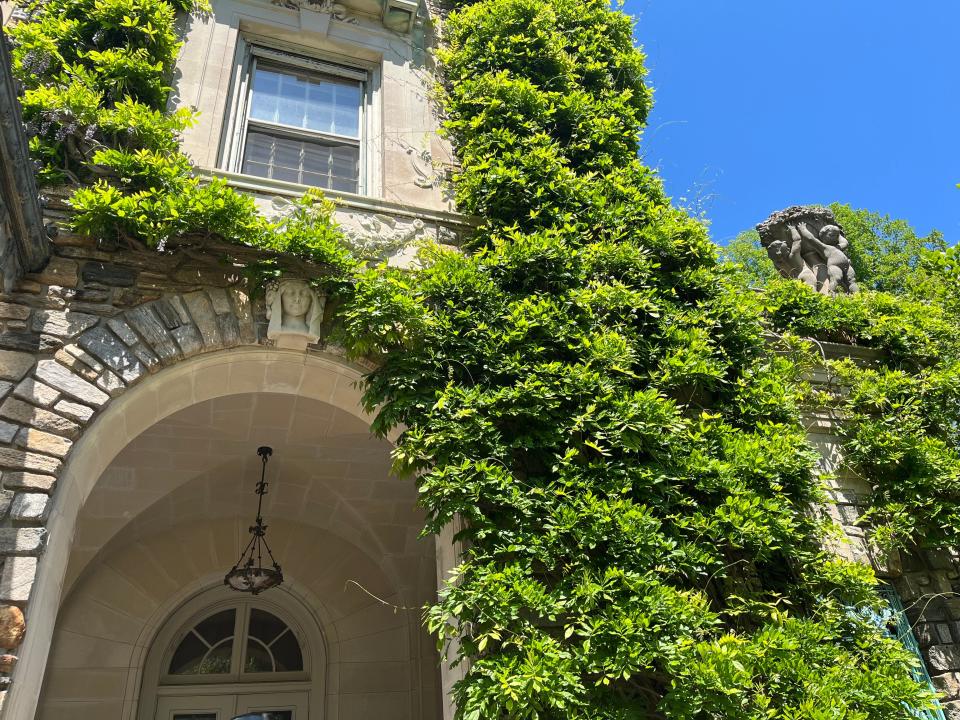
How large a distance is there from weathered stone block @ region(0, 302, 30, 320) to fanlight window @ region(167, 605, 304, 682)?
360cm

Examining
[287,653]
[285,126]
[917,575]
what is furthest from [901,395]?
[287,653]

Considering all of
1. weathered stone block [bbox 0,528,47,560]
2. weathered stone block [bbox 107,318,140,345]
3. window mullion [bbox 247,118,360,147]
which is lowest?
weathered stone block [bbox 0,528,47,560]

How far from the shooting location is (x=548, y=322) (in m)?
4.08

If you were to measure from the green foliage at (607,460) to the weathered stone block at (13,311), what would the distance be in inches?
64.4

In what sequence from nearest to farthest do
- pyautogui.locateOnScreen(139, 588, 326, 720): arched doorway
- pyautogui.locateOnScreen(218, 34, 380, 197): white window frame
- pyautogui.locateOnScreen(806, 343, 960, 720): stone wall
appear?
pyautogui.locateOnScreen(806, 343, 960, 720): stone wall, pyautogui.locateOnScreen(218, 34, 380, 197): white window frame, pyautogui.locateOnScreen(139, 588, 326, 720): arched doorway

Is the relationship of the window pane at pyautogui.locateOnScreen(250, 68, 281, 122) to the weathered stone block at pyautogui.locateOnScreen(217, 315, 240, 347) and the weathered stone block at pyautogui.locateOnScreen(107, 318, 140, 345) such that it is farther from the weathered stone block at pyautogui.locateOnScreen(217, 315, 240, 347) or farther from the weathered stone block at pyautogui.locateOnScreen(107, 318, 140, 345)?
the weathered stone block at pyautogui.locateOnScreen(107, 318, 140, 345)

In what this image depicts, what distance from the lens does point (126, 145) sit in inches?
165

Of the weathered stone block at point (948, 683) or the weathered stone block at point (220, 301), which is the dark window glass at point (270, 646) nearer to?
the weathered stone block at point (220, 301)

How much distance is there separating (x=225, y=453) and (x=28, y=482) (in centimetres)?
293

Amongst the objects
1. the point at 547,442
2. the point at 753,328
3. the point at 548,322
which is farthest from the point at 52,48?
the point at 753,328

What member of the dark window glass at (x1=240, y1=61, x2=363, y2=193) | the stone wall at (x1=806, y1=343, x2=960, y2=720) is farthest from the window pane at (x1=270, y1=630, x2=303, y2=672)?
the stone wall at (x1=806, y1=343, x2=960, y2=720)

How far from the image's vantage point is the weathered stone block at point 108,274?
3807mm

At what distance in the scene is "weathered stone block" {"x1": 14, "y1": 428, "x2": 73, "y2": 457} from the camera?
3.22 meters

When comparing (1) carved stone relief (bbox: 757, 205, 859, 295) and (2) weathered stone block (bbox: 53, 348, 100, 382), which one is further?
(1) carved stone relief (bbox: 757, 205, 859, 295)
